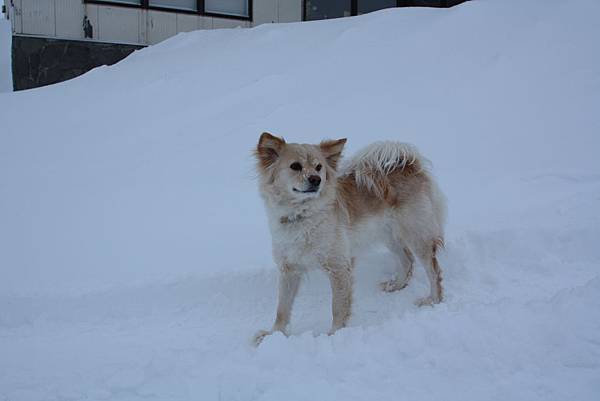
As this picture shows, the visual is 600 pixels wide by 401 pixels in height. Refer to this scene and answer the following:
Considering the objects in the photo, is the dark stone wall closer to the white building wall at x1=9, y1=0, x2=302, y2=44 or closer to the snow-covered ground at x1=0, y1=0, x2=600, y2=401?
the white building wall at x1=9, y1=0, x2=302, y2=44

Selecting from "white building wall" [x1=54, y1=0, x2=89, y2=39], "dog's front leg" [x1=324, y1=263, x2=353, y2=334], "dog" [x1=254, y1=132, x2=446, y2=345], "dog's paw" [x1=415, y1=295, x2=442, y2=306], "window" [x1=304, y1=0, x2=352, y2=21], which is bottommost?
"dog's paw" [x1=415, y1=295, x2=442, y2=306]

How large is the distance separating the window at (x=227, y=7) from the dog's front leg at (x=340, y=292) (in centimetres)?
1119

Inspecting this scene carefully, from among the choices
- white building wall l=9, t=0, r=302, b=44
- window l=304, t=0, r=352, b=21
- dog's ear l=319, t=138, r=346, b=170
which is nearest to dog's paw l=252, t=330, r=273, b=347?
dog's ear l=319, t=138, r=346, b=170

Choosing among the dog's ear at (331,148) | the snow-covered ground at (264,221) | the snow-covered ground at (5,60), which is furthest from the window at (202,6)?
the dog's ear at (331,148)

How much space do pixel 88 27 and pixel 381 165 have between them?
10.1 m

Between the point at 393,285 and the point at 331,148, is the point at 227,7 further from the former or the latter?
the point at 393,285

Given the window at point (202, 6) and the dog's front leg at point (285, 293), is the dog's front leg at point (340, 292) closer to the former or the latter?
the dog's front leg at point (285, 293)

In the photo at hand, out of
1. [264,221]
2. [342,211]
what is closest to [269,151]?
[342,211]

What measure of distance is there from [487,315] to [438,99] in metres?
5.08

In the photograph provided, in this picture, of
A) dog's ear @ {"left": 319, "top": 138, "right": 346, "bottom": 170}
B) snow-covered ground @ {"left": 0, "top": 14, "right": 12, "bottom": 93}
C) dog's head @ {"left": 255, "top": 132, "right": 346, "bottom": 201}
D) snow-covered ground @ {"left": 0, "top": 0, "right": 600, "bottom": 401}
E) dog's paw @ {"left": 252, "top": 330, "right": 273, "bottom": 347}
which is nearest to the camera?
snow-covered ground @ {"left": 0, "top": 0, "right": 600, "bottom": 401}

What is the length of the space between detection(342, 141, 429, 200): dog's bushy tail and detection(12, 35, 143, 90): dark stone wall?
31.3 feet

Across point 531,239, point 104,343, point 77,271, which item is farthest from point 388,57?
point 104,343

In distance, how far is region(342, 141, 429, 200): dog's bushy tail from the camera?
4160mm

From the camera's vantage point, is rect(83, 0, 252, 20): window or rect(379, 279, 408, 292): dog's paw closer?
rect(379, 279, 408, 292): dog's paw
